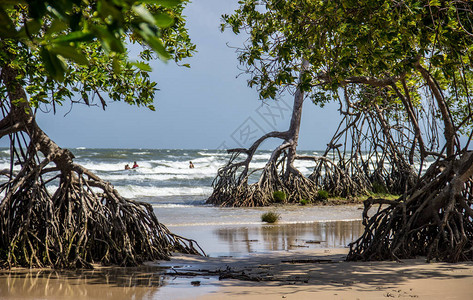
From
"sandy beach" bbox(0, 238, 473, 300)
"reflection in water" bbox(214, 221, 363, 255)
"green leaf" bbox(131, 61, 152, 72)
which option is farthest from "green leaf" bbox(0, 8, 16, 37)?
"reflection in water" bbox(214, 221, 363, 255)

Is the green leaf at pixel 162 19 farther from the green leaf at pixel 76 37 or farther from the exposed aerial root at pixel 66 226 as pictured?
the exposed aerial root at pixel 66 226

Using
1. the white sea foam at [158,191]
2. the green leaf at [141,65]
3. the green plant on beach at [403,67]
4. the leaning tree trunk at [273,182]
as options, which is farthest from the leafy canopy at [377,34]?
the white sea foam at [158,191]

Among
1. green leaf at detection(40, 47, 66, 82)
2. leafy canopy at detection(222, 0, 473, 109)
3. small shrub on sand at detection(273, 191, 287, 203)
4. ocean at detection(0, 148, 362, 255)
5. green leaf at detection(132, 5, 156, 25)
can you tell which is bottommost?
ocean at detection(0, 148, 362, 255)

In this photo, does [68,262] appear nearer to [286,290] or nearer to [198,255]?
[198,255]

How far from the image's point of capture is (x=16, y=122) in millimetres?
5758

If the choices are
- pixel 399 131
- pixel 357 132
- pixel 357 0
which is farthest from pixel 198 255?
pixel 399 131

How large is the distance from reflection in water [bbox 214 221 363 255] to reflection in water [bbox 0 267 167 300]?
6.89 feet

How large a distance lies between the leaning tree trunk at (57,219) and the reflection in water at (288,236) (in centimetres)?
170

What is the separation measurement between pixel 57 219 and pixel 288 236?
166 inches

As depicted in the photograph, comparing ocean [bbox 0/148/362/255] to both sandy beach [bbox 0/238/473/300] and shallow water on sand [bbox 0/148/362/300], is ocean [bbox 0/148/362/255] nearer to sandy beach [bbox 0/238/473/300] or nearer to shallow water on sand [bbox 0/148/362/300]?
shallow water on sand [bbox 0/148/362/300]

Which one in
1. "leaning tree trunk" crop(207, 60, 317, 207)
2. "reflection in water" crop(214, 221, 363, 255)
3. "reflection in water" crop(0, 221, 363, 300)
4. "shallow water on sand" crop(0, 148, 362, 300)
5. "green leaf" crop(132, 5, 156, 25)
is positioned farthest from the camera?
"leaning tree trunk" crop(207, 60, 317, 207)

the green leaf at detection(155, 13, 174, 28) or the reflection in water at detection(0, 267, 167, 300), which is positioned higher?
the green leaf at detection(155, 13, 174, 28)

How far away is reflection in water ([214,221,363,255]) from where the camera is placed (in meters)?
7.76

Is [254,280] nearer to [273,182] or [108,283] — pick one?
[108,283]
